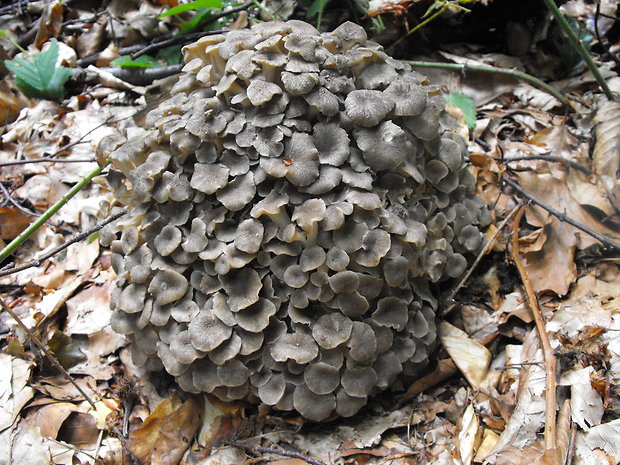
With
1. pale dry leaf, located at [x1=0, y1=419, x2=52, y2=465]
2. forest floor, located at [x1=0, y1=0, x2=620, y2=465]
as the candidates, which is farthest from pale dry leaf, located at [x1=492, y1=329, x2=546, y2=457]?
pale dry leaf, located at [x1=0, y1=419, x2=52, y2=465]

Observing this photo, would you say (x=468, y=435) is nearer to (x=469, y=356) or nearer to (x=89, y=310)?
(x=469, y=356)

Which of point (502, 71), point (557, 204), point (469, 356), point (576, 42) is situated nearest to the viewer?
point (469, 356)

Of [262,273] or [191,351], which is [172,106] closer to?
[262,273]

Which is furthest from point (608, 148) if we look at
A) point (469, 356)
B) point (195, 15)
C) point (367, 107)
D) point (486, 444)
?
point (195, 15)

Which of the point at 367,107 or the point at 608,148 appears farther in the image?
the point at 608,148

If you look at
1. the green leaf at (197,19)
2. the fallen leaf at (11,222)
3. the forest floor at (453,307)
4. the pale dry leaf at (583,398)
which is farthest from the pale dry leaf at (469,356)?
the green leaf at (197,19)

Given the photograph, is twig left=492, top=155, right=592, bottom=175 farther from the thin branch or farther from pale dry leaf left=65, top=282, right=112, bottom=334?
pale dry leaf left=65, top=282, right=112, bottom=334

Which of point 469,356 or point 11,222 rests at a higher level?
point 11,222

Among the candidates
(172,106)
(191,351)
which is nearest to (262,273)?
(191,351)

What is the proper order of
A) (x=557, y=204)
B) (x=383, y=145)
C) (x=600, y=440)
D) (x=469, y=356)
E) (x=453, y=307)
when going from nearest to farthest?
(x=600, y=440)
(x=383, y=145)
(x=469, y=356)
(x=453, y=307)
(x=557, y=204)
